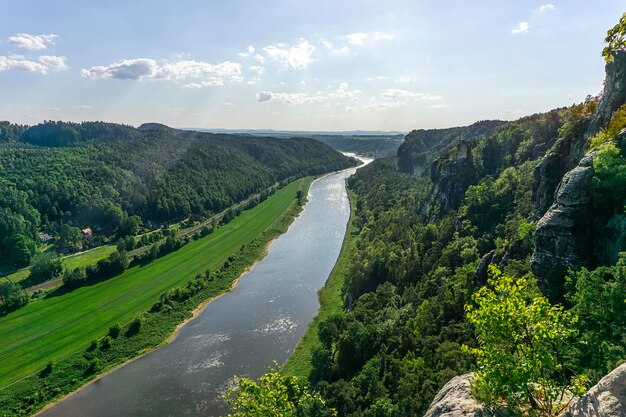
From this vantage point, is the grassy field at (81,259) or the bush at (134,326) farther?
the grassy field at (81,259)

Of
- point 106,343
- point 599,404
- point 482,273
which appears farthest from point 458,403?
point 106,343

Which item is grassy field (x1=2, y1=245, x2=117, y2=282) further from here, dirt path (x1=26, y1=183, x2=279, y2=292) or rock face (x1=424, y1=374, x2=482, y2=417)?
rock face (x1=424, y1=374, x2=482, y2=417)

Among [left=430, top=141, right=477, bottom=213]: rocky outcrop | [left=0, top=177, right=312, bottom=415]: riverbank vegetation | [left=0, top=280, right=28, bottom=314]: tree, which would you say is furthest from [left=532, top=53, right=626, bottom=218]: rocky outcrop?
[left=0, top=280, right=28, bottom=314]: tree

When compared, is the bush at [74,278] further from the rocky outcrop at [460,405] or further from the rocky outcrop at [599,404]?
the rocky outcrop at [599,404]

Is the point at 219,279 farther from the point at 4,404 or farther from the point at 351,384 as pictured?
the point at 351,384

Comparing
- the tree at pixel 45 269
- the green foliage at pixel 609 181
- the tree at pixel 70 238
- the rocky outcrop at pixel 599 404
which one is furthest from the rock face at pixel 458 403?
the tree at pixel 70 238

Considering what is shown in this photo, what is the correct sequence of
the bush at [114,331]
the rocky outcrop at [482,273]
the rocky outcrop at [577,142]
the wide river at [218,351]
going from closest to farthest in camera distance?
the rocky outcrop at [577,142] < the rocky outcrop at [482,273] < the wide river at [218,351] < the bush at [114,331]

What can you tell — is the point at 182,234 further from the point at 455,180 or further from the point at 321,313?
the point at 455,180
